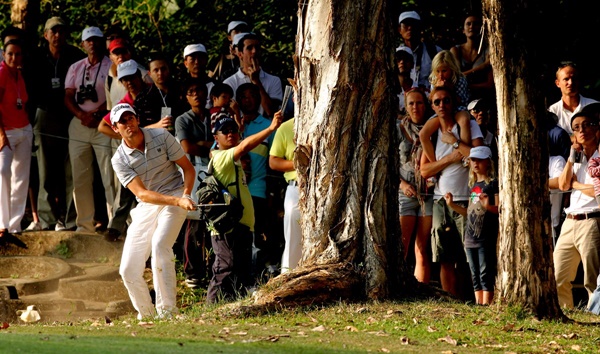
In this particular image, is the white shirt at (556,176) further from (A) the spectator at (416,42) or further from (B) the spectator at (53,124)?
(B) the spectator at (53,124)

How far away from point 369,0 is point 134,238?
3241 millimetres

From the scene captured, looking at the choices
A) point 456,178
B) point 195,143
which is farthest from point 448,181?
point 195,143

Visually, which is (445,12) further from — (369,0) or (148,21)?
(369,0)

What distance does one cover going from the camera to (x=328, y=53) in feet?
37.7

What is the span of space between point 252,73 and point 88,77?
217 centimetres

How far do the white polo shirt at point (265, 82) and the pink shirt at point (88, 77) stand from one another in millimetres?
1666

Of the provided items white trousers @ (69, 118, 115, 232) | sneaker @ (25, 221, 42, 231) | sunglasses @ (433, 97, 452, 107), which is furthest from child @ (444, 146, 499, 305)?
sneaker @ (25, 221, 42, 231)

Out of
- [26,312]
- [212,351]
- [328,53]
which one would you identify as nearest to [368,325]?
[212,351]

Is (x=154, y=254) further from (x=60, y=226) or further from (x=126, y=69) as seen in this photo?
(x=60, y=226)

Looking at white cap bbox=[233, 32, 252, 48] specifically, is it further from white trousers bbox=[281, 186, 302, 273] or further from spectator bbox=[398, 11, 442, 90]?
white trousers bbox=[281, 186, 302, 273]

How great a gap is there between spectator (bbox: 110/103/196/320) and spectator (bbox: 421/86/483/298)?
262 cm

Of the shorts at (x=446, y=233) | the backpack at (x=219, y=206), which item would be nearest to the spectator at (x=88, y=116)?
the backpack at (x=219, y=206)

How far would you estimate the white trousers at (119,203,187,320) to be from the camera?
12.1 m

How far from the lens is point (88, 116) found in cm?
1559
